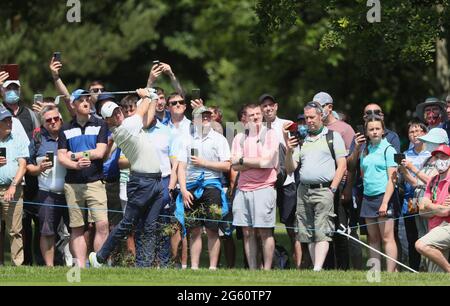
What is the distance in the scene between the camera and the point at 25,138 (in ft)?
58.2

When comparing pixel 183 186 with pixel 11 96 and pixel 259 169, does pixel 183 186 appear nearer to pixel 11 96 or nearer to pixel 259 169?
pixel 259 169

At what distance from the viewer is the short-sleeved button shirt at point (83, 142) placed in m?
17.0

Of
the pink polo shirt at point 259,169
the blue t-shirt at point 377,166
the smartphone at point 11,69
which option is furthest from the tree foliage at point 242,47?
the smartphone at point 11,69

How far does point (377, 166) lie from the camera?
55.7ft

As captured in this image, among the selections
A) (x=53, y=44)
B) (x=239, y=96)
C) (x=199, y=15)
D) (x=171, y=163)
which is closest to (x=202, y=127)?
(x=171, y=163)

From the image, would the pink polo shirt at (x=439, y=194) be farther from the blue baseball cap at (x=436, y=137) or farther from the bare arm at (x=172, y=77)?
the bare arm at (x=172, y=77)

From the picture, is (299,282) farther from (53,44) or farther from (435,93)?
(53,44)

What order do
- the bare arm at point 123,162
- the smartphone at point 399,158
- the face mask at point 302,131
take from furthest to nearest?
the face mask at point 302,131 < the bare arm at point 123,162 < the smartphone at point 399,158

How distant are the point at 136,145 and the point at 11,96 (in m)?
2.96

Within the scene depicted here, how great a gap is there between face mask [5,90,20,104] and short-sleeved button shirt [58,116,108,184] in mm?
1596

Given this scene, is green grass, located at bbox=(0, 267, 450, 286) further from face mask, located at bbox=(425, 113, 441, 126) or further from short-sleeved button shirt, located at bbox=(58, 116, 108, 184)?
face mask, located at bbox=(425, 113, 441, 126)

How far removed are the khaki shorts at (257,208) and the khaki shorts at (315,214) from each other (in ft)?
1.15

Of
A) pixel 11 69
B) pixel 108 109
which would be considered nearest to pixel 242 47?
pixel 11 69

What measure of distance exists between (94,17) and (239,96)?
40.6 feet
